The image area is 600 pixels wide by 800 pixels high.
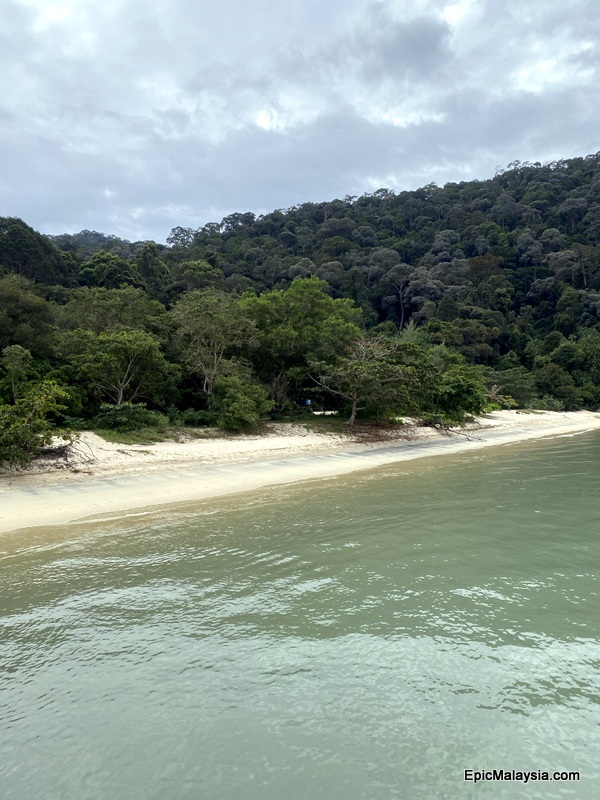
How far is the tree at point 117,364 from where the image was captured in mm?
21531

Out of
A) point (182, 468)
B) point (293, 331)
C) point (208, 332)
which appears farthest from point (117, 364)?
point (293, 331)

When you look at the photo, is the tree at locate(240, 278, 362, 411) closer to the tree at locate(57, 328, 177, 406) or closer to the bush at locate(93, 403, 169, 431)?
the tree at locate(57, 328, 177, 406)

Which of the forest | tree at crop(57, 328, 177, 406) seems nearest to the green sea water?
the forest

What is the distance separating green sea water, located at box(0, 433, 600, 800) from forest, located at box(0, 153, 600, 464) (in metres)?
8.91

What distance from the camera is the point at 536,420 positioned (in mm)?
39906

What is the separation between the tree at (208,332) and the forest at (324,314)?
110 millimetres

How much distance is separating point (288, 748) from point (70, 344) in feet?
72.2

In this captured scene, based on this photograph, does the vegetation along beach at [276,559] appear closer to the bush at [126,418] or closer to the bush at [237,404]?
the bush at [126,418]

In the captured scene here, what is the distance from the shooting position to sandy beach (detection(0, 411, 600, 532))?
12406 millimetres

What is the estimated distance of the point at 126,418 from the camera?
67.3ft

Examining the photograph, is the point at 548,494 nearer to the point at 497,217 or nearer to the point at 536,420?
the point at 536,420

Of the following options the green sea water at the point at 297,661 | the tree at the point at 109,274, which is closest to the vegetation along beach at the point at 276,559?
the green sea water at the point at 297,661

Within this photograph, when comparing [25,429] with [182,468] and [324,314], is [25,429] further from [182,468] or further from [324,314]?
[324,314]

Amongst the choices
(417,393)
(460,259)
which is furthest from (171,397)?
(460,259)
